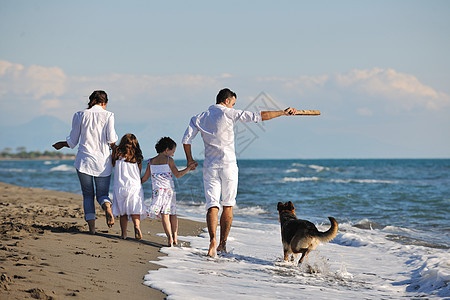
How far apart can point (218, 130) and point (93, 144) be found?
1632mm

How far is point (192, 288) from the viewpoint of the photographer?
4000 millimetres

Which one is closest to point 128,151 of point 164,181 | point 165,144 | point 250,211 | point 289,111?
point 165,144

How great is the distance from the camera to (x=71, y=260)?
445 centimetres

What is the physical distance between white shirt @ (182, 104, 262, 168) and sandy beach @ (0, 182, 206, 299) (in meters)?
1.37

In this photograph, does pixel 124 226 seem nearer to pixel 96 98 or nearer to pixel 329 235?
pixel 96 98

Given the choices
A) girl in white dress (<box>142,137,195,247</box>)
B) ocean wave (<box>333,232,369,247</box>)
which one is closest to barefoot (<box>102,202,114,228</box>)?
girl in white dress (<box>142,137,195,247</box>)

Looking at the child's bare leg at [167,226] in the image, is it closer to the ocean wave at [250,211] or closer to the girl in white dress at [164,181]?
the girl in white dress at [164,181]

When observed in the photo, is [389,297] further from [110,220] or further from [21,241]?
[21,241]

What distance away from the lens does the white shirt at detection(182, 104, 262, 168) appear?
5531 millimetres

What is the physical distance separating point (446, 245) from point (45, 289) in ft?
22.2

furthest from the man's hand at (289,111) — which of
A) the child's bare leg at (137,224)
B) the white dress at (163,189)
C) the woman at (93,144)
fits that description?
the child's bare leg at (137,224)

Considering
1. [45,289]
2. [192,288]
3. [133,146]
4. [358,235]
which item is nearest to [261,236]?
[358,235]

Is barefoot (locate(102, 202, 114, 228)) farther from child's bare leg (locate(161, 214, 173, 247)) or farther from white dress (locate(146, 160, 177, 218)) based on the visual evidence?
child's bare leg (locate(161, 214, 173, 247))

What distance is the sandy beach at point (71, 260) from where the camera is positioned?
3.45m
